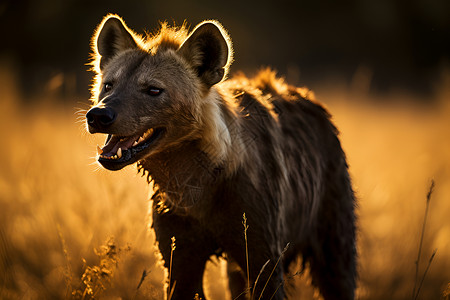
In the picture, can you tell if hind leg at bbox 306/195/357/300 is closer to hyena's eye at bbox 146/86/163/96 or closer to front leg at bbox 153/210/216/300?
front leg at bbox 153/210/216/300

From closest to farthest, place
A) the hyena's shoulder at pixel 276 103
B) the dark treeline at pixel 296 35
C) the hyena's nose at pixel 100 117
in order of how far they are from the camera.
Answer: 1. the hyena's nose at pixel 100 117
2. the hyena's shoulder at pixel 276 103
3. the dark treeline at pixel 296 35

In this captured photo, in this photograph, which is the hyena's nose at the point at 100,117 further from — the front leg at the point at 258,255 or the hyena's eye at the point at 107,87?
the front leg at the point at 258,255

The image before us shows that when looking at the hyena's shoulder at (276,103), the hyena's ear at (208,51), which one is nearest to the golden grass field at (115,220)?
the hyena's ear at (208,51)

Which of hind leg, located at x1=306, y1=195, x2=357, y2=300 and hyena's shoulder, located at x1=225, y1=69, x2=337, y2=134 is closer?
hyena's shoulder, located at x1=225, y1=69, x2=337, y2=134

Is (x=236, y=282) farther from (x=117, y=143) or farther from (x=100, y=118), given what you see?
(x=100, y=118)

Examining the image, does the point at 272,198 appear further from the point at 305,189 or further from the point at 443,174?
the point at 443,174

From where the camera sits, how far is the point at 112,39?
279cm

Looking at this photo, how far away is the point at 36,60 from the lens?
12758mm

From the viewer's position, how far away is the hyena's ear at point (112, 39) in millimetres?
2713

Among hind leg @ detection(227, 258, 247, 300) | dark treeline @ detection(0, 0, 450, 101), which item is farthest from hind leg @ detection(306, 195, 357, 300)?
dark treeline @ detection(0, 0, 450, 101)

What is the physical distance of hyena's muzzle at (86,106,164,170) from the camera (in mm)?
2240

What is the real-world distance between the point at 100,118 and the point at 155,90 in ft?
1.02

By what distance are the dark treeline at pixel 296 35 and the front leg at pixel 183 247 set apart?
24.1 feet

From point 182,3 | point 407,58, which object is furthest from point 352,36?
point 182,3
